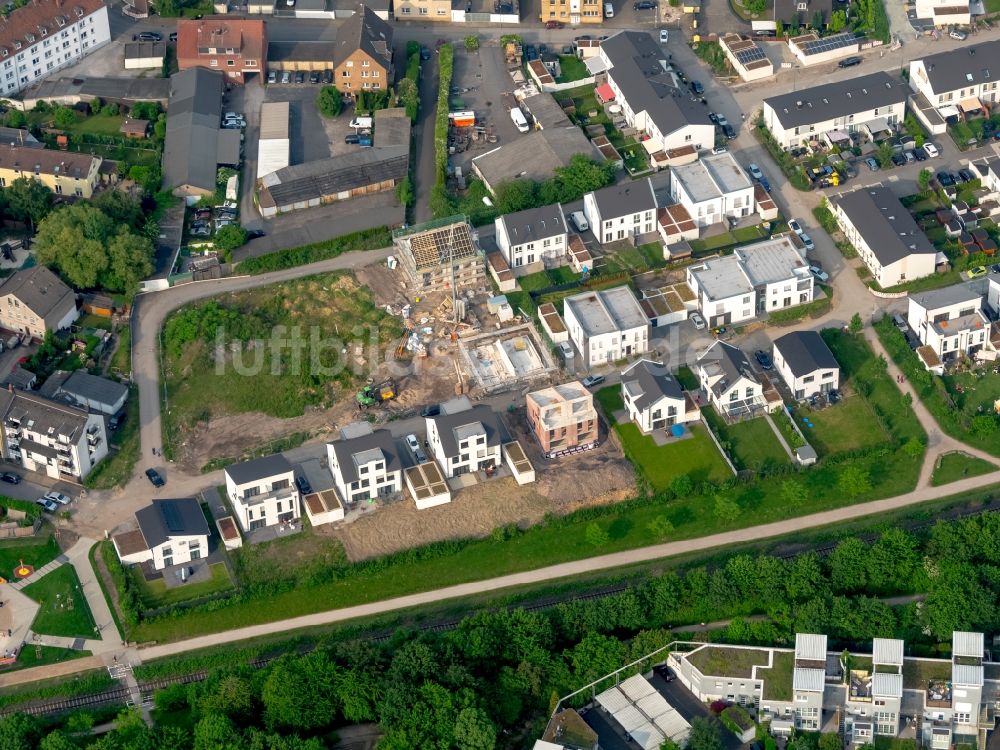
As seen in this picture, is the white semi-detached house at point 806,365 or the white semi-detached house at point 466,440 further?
the white semi-detached house at point 806,365

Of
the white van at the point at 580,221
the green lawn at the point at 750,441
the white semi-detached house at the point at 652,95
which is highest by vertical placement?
the white semi-detached house at the point at 652,95

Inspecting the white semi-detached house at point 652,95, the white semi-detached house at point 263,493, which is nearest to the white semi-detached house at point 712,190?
the white semi-detached house at point 652,95

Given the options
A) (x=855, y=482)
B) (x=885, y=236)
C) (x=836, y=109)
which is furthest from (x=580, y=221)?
(x=855, y=482)

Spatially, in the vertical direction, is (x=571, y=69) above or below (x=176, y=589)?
above

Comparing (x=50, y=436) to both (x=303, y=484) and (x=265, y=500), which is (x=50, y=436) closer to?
(x=265, y=500)

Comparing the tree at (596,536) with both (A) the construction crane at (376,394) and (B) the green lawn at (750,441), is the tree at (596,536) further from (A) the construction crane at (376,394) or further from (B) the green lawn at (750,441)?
(A) the construction crane at (376,394)

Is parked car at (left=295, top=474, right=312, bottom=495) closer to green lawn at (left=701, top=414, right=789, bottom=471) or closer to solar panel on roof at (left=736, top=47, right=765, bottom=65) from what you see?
green lawn at (left=701, top=414, right=789, bottom=471)
